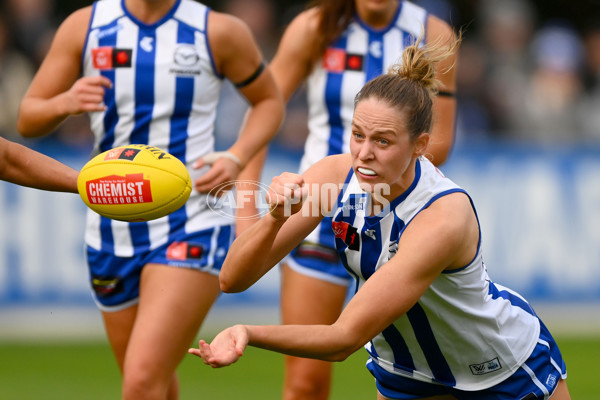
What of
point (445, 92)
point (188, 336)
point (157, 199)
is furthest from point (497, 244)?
point (157, 199)

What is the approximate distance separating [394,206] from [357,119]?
0.35 m

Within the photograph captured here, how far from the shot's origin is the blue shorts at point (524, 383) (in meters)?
3.71

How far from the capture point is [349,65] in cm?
509

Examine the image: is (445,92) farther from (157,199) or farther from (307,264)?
(157,199)

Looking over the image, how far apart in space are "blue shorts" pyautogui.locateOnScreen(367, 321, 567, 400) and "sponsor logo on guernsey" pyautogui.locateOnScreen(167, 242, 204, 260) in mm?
1132

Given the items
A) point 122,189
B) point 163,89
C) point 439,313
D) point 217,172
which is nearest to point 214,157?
point 217,172

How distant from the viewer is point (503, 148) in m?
8.84

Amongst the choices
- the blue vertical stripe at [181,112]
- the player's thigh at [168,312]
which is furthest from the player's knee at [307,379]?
the blue vertical stripe at [181,112]

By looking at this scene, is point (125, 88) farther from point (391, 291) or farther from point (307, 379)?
point (391, 291)

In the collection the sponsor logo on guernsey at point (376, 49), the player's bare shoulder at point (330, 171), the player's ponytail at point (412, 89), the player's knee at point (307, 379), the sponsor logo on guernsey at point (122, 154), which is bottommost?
the player's knee at point (307, 379)

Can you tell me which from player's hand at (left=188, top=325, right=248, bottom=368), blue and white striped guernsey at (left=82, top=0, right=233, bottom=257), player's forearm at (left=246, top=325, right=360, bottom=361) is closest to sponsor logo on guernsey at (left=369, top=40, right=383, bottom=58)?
blue and white striped guernsey at (left=82, top=0, right=233, bottom=257)

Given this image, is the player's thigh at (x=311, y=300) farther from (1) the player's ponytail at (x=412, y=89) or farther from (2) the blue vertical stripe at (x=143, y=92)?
(1) the player's ponytail at (x=412, y=89)

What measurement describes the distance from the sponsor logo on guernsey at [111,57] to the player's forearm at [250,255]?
1485mm

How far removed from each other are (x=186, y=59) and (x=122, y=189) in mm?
1066
